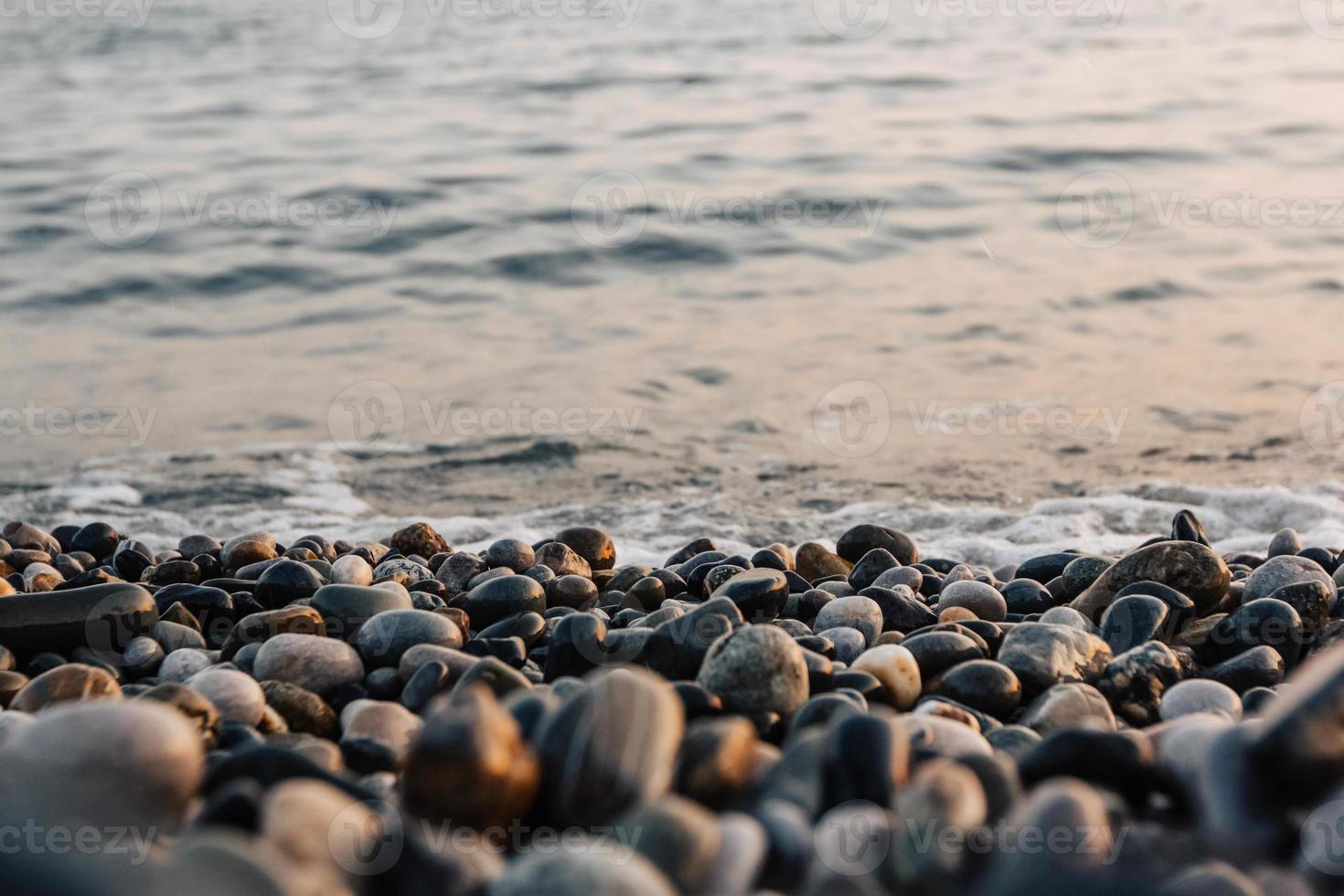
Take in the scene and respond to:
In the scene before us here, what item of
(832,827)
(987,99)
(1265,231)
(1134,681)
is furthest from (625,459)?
(987,99)

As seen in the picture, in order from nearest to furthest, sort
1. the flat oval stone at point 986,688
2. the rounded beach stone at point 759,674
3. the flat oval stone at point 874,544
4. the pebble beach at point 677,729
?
the pebble beach at point 677,729 < the rounded beach stone at point 759,674 < the flat oval stone at point 986,688 < the flat oval stone at point 874,544

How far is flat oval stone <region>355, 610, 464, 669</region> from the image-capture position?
238 cm

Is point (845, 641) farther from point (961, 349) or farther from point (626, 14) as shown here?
point (626, 14)

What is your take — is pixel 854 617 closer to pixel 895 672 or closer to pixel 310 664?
pixel 895 672

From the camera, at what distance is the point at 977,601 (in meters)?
2.78

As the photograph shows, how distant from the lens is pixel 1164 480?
16.5ft

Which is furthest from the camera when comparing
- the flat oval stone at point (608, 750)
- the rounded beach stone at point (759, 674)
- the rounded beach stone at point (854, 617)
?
the rounded beach stone at point (854, 617)

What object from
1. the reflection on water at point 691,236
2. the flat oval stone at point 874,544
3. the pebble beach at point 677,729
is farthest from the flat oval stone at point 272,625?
the reflection on water at point 691,236

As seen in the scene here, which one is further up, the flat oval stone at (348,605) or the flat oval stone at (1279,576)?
the flat oval stone at (348,605)

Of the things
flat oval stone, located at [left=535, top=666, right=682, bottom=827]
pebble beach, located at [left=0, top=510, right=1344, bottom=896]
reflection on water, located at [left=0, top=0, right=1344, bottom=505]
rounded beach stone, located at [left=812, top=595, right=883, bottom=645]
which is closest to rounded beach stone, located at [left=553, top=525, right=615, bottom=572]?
pebble beach, located at [left=0, top=510, right=1344, bottom=896]

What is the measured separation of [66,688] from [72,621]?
450mm

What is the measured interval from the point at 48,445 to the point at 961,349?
4762 mm

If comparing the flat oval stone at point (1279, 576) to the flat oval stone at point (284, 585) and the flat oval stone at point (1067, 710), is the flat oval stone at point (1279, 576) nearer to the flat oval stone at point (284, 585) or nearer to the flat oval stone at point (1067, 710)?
the flat oval stone at point (1067, 710)

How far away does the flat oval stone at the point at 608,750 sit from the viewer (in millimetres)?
1334
